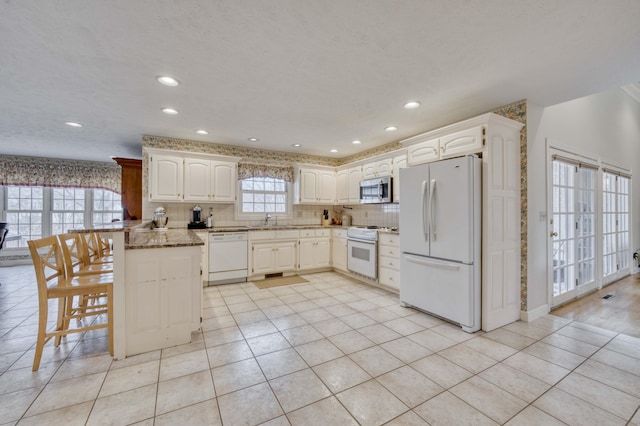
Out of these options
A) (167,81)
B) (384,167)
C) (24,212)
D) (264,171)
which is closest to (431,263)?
(384,167)

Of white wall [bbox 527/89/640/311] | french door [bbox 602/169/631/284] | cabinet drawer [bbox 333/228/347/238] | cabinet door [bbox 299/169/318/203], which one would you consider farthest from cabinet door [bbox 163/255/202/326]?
french door [bbox 602/169/631/284]

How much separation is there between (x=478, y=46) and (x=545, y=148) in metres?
1.90

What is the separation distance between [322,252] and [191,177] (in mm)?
2619

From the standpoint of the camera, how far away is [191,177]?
14.2ft

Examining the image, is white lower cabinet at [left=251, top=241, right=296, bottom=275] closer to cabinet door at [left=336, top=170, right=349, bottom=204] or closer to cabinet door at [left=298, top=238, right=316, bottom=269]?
cabinet door at [left=298, top=238, right=316, bottom=269]

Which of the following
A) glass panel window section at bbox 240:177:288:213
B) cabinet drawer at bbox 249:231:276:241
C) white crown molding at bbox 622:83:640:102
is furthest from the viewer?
glass panel window section at bbox 240:177:288:213

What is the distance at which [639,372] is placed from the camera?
200cm

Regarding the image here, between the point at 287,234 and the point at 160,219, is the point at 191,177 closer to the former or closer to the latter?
the point at 160,219

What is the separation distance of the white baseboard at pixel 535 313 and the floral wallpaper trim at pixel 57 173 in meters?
8.06

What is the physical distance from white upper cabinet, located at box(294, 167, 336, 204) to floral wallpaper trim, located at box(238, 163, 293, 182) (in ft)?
0.80

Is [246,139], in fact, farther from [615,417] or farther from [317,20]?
[615,417]

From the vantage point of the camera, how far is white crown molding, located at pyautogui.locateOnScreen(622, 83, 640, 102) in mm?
4695

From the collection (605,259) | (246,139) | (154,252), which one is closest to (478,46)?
(154,252)

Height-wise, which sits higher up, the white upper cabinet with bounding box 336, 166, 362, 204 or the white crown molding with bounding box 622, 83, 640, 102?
the white crown molding with bounding box 622, 83, 640, 102
